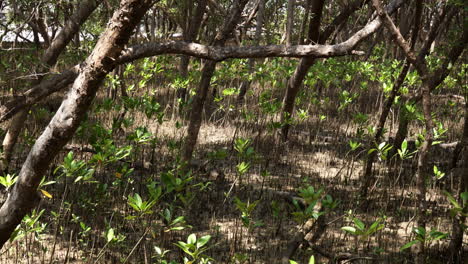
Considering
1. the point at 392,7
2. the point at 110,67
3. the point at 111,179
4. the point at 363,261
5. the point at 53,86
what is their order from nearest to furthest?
the point at 110,67
the point at 53,86
the point at 363,261
the point at 392,7
the point at 111,179

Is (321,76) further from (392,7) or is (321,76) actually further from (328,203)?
(328,203)

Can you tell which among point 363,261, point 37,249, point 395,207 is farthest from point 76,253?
point 395,207

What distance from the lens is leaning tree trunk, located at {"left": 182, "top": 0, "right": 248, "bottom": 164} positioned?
4.02m

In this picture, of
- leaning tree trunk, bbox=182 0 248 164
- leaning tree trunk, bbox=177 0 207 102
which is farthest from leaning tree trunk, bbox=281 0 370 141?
leaning tree trunk, bbox=177 0 207 102

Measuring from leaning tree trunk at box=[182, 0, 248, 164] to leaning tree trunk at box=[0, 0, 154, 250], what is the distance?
1.95 metres

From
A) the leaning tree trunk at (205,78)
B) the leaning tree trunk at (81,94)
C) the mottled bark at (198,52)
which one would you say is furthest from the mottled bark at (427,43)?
the leaning tree trunk at (81,94)

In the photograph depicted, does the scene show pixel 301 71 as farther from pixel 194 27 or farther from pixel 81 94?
pixel 81 94

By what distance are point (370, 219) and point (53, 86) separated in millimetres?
2595

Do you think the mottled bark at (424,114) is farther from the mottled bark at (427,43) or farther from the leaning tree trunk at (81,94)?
the leaning tree trunk at (81,94)

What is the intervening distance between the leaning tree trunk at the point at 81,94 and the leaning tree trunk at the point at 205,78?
1.95m

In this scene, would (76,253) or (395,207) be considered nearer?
(76,253)

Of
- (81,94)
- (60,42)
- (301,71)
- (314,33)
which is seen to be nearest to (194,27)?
(301,71)

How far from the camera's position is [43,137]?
7.04 ft

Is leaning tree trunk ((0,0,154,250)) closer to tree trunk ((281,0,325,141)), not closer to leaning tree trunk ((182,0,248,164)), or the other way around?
leaning tree trunk ((182,0,248,164))
